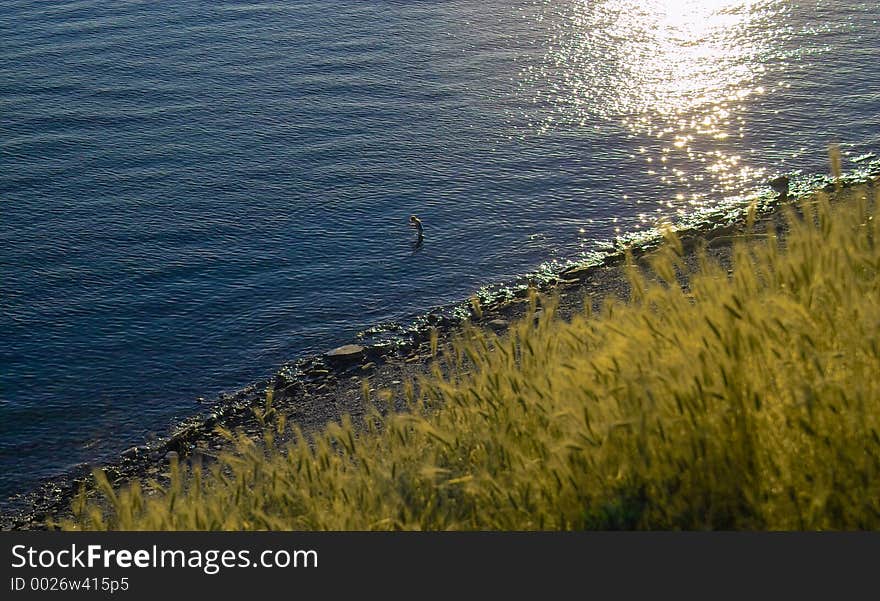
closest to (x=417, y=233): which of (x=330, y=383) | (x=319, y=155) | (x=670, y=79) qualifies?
(x=319, y=155)

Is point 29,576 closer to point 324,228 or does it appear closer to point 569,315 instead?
point 569,315

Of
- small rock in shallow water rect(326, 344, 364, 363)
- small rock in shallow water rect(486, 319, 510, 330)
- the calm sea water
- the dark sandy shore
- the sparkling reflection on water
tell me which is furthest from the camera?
Result: the sparkling reflection on water

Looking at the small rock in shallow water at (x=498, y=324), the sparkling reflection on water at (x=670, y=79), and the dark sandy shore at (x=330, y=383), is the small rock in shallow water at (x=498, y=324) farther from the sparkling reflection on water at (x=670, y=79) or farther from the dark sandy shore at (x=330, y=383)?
the sparkling reflection on water at (x=670, y=79)

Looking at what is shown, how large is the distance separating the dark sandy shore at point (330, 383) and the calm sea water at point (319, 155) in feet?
0.99

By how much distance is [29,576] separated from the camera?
14.2 feet

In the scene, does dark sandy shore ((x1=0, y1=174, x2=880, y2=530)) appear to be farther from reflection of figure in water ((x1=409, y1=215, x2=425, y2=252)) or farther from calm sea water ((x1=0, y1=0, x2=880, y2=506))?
reflection of figure in water ((x1=409, y1=215, x2=425, y2=252))

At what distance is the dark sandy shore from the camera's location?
9.36m

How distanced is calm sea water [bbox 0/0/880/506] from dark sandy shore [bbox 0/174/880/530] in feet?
0.99

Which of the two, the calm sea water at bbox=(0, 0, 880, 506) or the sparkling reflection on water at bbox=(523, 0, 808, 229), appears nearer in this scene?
the calm sea water at bbox=(0, 0, 880, 506)

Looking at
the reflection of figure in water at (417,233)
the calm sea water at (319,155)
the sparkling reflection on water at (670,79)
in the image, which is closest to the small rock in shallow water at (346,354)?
the calm sea water at (319,155)

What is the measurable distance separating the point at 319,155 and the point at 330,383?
608cm

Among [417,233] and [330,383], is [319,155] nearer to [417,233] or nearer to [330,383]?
[417,233]

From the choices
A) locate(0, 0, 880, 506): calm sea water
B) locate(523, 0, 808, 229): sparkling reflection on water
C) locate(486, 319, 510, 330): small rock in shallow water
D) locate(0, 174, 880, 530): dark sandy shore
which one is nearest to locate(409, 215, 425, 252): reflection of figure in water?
locate(0, 0, 880, 506): calm sea water

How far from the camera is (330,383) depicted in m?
10.7
